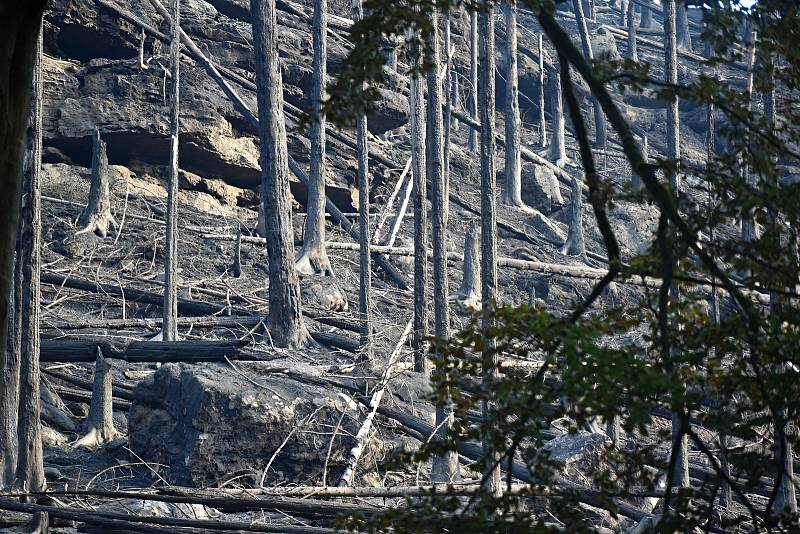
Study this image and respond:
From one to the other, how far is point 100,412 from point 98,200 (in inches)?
351

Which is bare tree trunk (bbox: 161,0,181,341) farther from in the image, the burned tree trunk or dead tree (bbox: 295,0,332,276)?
the burned tree trunk

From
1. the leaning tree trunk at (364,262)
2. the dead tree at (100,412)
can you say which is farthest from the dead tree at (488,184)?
the dead tree at (100,412)

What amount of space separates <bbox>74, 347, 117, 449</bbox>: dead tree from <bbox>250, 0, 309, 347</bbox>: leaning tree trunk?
464 centimetres

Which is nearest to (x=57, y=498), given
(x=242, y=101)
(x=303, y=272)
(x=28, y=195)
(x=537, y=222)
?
(x=28, y=195)

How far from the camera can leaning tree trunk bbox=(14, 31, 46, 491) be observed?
10.8 m

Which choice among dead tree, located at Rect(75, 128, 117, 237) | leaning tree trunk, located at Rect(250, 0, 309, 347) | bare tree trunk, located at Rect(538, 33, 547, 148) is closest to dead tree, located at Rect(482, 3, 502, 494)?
leaning tree trunk, located at Rect(250, 0, 309, 347)

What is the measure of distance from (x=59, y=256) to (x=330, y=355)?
21.0ft

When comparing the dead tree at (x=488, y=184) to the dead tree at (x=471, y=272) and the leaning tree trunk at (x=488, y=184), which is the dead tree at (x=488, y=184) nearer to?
the leaning tree trunk at (x=488, y=184)

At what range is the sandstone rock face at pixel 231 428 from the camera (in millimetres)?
12602

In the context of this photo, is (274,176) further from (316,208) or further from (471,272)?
(471,272)

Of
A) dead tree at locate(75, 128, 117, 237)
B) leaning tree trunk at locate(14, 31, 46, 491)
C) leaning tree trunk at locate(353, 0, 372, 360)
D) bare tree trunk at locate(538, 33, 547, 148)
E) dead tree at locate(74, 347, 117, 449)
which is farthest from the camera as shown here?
bare tree trunk at locate(538, 33, 547, 148)

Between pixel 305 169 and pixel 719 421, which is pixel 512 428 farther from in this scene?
pixel 305 169

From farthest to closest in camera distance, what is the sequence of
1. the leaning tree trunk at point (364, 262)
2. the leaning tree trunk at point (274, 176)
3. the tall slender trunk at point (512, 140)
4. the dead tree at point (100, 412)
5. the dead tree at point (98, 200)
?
the tall slender trunk at point (512, 140) → the dead tree at point (98, 200) → the leaning tree trunk at point (274, 176) → the leaning tree trunk at point (364, 262) → the dead tree at point (100, 412)

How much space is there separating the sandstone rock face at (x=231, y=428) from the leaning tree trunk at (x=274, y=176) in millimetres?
4588
